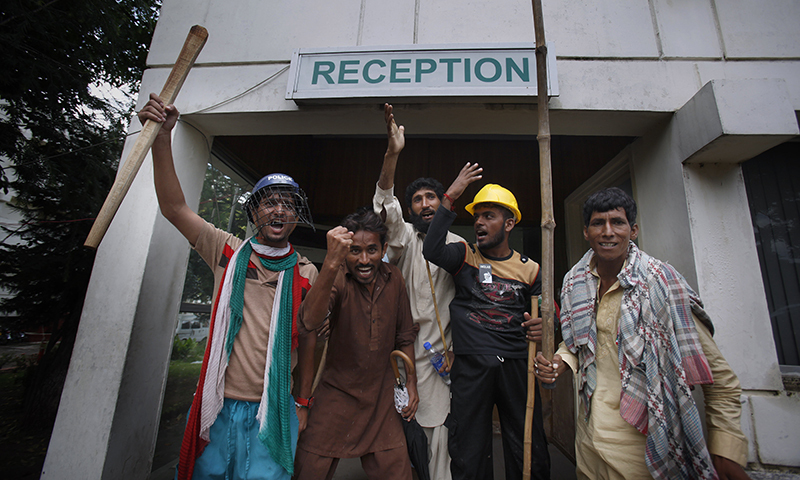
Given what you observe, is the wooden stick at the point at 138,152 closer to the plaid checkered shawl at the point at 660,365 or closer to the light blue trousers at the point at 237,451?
the light blue trousers at the point at 237,451

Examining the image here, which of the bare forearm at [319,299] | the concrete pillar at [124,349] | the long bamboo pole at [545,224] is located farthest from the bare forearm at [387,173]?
the concrete pillar at [124,349]

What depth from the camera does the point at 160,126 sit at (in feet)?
5.61

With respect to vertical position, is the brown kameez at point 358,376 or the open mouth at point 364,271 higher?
the open mouth at point 364,271

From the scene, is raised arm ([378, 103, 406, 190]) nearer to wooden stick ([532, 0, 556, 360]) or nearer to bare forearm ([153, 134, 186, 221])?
wooden stick ([532, 0, 556, 360])

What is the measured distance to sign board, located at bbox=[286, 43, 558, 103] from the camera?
8.66 feet

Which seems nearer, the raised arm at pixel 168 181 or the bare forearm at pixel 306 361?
the raised arm at pixel 168 181

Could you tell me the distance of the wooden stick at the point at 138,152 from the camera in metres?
1.36

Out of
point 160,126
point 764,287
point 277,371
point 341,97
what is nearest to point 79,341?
point 277,371

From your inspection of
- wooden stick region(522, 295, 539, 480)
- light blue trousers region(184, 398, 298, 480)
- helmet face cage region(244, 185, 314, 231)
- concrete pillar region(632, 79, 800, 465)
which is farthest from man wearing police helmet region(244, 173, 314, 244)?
concrete pillar region(632, 79, 800, 465)

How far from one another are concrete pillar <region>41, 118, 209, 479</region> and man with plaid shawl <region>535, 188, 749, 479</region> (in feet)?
9.14

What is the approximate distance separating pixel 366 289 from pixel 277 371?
695 millimetres

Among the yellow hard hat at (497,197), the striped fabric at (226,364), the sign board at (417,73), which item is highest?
the sign board at (417,73)

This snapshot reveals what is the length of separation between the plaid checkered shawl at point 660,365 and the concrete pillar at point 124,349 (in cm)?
301

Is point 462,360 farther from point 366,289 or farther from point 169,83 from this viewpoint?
point 169,83
